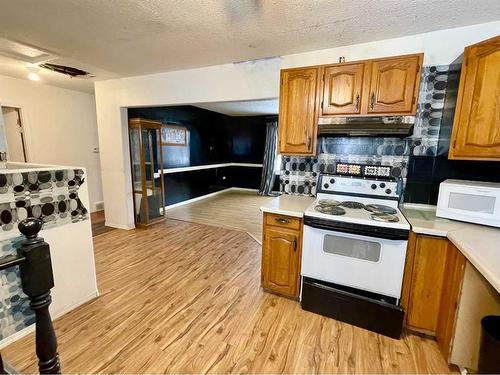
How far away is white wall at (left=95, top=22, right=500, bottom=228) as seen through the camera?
2.13 metres

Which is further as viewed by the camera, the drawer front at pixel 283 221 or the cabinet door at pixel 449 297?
the drawer front at pixel 283 221

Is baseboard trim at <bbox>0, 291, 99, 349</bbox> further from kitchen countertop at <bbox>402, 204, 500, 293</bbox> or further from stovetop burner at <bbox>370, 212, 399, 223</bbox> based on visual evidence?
kitchen countertop at <bbox>402, 204, 500, 293</bbox>

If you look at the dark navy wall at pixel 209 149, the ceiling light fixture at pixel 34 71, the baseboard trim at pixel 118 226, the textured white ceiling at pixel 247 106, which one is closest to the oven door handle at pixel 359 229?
the textured white ceiling at pixel 247 106

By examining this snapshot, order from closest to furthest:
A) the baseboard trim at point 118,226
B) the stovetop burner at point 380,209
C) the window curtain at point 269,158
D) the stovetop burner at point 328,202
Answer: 1. the stovetop burner at point 380,209
2. the stovetop burner at point 328,202
3. the baseboard trim at point 118,226
4. the window curtain at point 269,158

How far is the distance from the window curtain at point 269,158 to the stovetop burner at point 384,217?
519 centimetres

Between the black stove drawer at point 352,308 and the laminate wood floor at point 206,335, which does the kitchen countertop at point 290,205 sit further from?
the laminate wood floor at point 206,335

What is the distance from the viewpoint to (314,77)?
2.23 metres

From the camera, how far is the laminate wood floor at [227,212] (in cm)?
455

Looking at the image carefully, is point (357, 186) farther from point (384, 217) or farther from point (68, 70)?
point (68, 70)

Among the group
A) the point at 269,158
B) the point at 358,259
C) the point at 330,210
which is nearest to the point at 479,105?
the point at 330,210

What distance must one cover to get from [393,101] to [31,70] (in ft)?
14.5

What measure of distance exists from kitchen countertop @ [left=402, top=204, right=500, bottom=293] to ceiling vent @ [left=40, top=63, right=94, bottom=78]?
4.29m

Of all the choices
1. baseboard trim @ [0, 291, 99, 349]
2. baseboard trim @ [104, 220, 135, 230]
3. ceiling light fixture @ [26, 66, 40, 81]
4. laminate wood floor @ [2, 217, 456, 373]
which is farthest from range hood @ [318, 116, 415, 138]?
ceiling light fixture @ [26, 66, 40, 81]

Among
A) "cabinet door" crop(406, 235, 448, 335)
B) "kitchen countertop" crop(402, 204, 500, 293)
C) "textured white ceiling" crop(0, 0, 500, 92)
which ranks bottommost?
"cabinet door" crop(406, 235, 448, 335)
